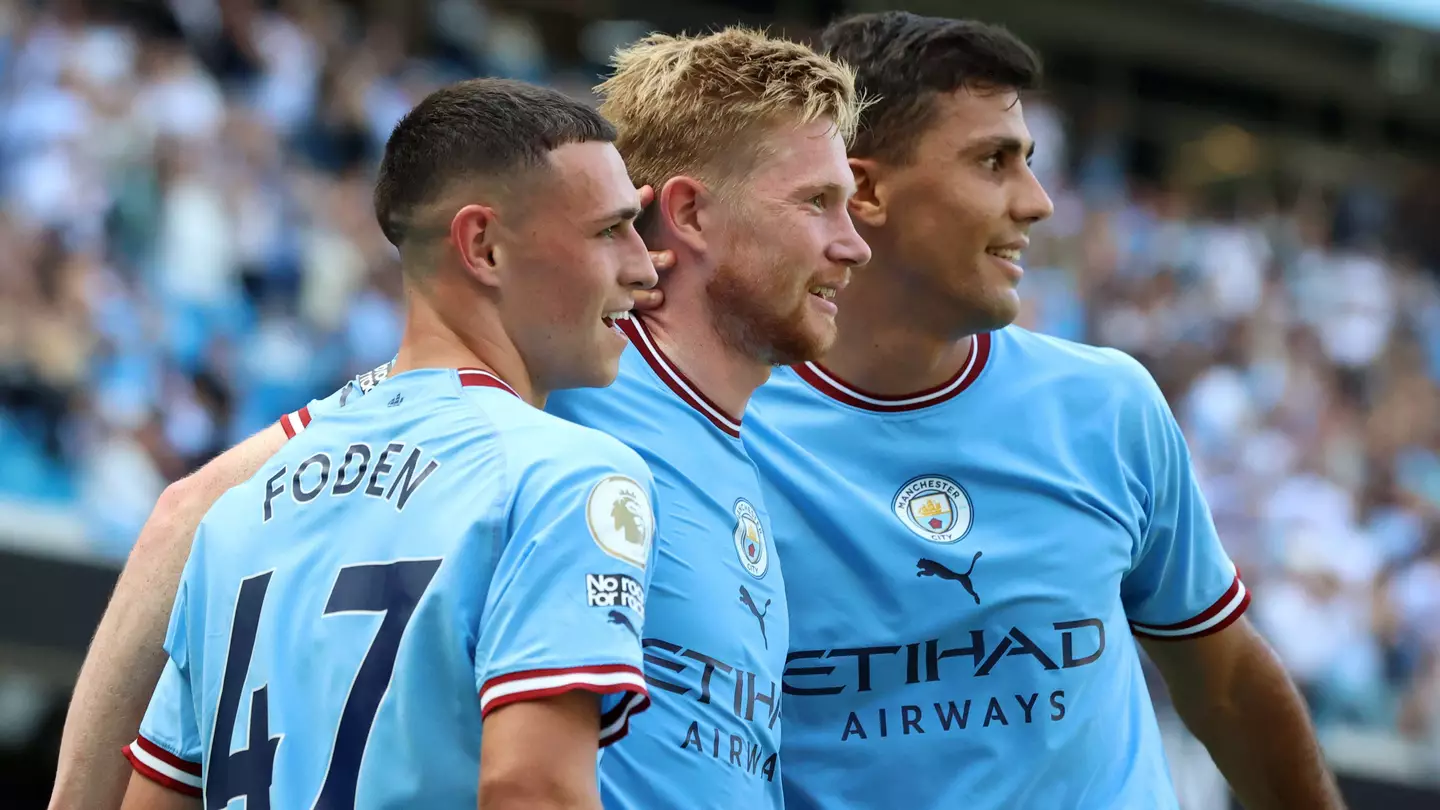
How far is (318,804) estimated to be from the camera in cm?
220

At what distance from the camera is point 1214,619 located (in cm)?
348

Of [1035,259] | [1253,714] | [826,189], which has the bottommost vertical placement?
[1035,259]

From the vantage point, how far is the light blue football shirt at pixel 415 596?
2.09m

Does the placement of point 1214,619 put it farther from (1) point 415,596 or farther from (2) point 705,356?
(1) point 415,596

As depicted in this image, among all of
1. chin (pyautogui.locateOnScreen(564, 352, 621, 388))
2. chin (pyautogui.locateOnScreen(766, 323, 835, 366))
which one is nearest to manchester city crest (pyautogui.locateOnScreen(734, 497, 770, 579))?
chin (pyautogui.locateOnScreen(766, 323, 835, 366))

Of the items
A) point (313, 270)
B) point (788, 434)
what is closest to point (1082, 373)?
point (788, 434)

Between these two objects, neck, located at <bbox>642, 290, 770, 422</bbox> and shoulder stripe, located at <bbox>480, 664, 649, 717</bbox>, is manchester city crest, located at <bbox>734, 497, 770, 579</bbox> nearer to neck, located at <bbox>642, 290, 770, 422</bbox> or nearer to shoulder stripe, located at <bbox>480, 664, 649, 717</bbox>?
neck, located at <bbox>642, 290, 770, 422</bbox>

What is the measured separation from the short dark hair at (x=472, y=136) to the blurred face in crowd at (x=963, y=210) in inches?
39.5

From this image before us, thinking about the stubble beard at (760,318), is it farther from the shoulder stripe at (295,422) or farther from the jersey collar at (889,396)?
the shoulder stripe at (295,422)

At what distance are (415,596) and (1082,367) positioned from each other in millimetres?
1723

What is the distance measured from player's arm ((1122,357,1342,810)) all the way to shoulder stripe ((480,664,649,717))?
63.6 inches

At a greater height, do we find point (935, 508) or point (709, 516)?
point (709, 516)

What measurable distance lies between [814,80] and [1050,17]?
1368cm

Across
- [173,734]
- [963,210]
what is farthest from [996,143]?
[173,734]
